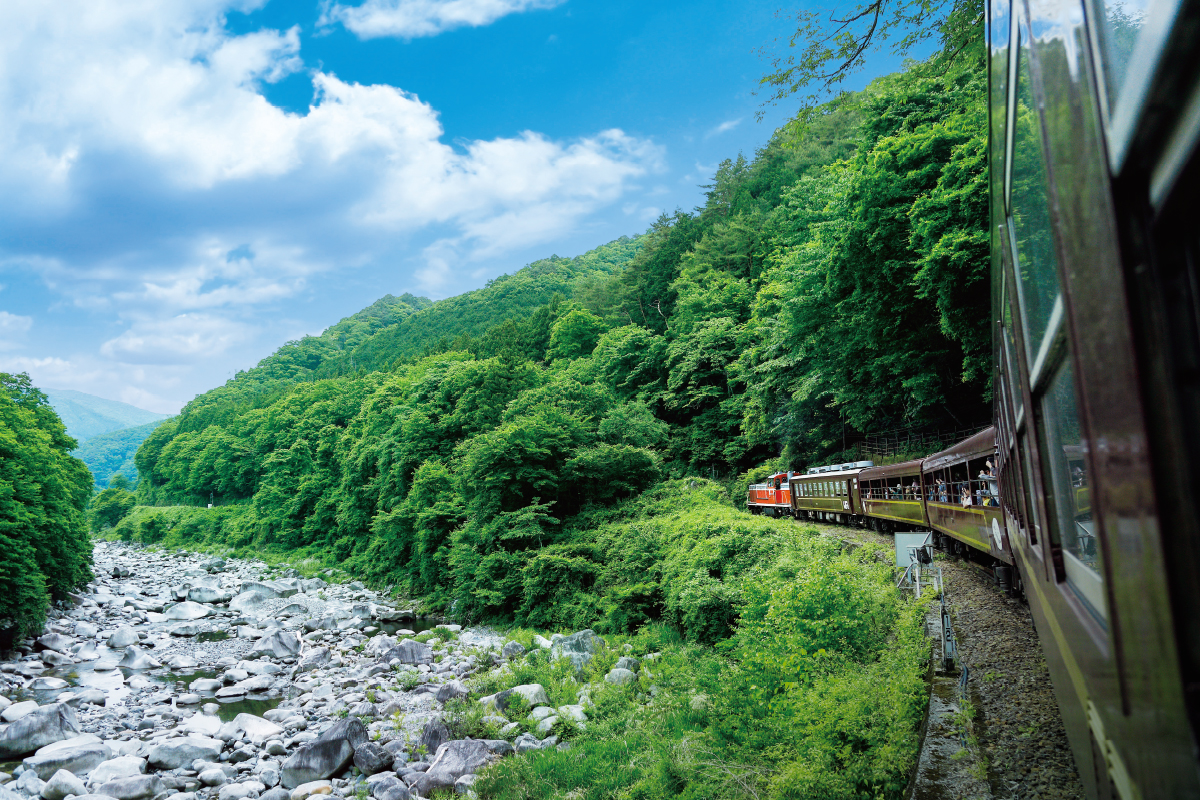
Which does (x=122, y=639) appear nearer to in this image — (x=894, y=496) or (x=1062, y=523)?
(x=894, y=496)

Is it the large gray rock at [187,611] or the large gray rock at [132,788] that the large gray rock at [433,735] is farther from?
the large gray rock at [187,611]

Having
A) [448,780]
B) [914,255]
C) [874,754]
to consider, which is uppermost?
[914,255]

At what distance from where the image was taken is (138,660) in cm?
1892

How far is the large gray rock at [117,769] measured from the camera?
1101 centimetres

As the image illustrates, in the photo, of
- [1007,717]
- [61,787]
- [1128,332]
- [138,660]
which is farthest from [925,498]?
[138,660]

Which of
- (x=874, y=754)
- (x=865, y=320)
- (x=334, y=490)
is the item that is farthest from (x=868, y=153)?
(x=334, y=490)

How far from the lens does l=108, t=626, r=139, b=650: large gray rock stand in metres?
20.9

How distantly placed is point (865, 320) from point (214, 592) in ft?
98.5

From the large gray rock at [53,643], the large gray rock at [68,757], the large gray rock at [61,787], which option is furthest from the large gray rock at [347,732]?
the large gray rock at [53,643]

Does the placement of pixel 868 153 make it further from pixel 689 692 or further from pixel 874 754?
pixel 874 754

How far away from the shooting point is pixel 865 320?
23500mm

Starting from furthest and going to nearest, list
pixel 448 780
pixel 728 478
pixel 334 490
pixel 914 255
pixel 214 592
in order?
pixel 334 490, pixel 728 478, pixel 214 592, pixel 914 255, pixel 448 780

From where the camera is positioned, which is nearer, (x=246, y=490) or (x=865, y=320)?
(x=865, y=320)

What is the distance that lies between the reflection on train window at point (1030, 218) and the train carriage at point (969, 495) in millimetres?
6517
